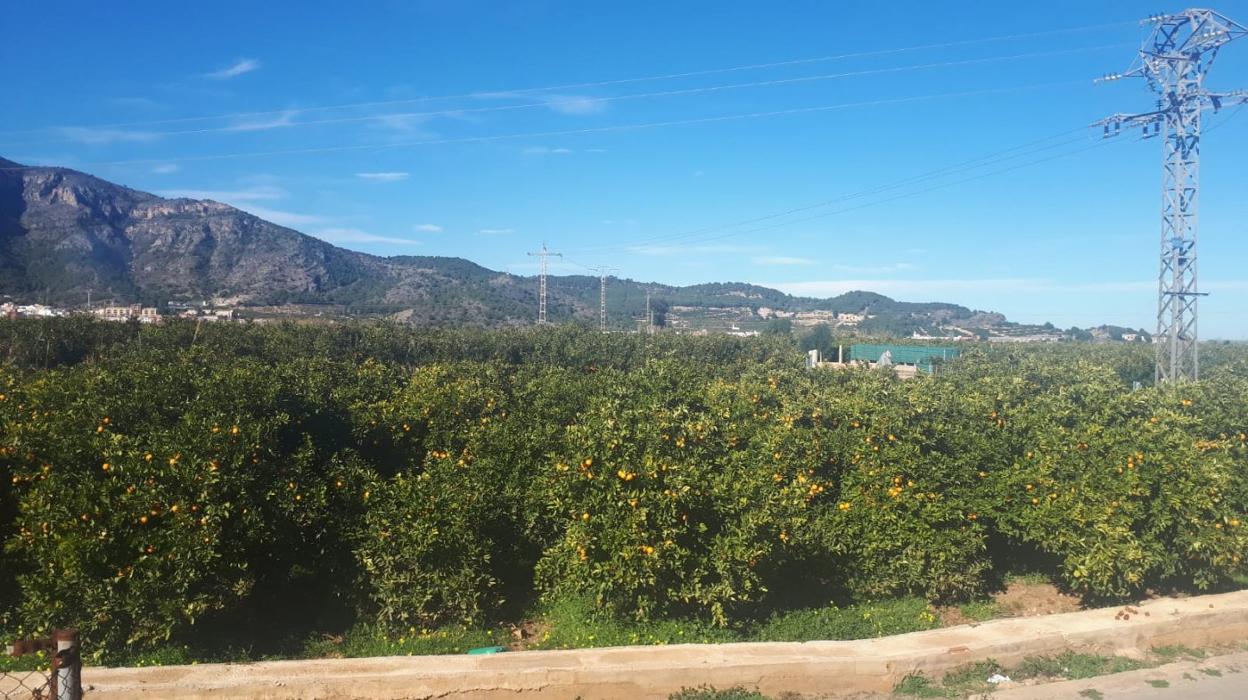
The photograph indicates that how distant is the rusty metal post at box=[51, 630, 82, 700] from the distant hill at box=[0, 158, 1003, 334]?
2034 inches

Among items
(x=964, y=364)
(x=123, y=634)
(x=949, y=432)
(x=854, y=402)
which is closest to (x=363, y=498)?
(x=123, y=634)

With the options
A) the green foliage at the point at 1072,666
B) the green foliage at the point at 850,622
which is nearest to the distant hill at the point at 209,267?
the green foliage at the point at 850,622

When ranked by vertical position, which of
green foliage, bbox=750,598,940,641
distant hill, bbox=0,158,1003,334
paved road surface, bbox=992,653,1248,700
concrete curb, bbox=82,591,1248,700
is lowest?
green foliage, bbox=750,598,940,641

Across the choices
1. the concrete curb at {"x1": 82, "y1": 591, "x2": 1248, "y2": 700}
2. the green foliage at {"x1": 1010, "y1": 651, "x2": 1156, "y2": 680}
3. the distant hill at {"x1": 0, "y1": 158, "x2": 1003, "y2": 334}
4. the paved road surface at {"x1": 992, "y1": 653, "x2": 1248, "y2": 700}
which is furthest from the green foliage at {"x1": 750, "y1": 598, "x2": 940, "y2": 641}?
the distant hill at {"x1": 0, "y1": 158, "x2": 1003, "y2": 334}

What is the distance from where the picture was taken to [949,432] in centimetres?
1141

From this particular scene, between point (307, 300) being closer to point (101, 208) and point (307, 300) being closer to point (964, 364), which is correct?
point (101, 208)

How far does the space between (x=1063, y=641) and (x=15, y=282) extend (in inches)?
2587

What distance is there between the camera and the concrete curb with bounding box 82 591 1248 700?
20.4ft

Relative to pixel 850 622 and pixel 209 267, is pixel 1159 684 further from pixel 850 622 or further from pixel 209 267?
pixel 209 267

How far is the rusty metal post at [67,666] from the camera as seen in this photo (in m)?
3.68

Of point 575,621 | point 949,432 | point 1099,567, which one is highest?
point 949,432

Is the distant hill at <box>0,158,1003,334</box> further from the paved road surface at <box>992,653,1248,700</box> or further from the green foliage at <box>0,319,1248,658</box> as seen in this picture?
the paved road surface at <box>992,653,1248,700</box>

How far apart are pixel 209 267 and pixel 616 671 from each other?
84563mm

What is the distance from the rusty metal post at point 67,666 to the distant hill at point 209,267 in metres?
51.7
